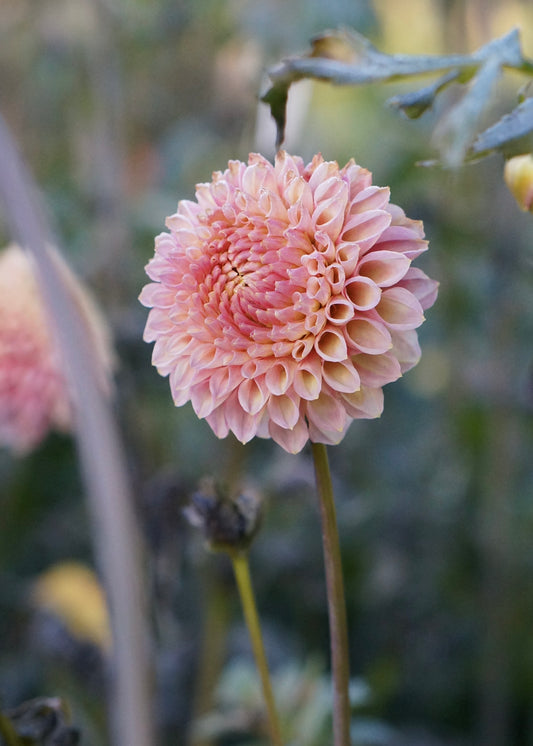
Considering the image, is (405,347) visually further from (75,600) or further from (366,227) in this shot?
(75,600)

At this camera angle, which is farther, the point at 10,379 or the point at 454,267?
the point at 454,267

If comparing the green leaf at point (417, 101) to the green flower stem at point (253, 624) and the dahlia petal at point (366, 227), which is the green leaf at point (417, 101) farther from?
the green flower stem at point (253, 624)

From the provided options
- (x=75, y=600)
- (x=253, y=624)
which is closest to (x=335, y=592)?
(x=253, y=624)

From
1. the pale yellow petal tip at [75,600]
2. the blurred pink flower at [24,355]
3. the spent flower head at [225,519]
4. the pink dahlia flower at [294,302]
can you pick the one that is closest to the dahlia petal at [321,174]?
the pink dahlia flower at [294,302]

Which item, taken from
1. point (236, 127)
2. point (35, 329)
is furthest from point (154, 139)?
point (35, 329)

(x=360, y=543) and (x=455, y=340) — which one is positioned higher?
(x=455, y=340)

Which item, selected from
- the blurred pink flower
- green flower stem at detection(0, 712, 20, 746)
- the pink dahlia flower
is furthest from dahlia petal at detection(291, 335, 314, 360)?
the blurred pink flower

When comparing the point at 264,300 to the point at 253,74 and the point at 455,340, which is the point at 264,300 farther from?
the point at 253,74
